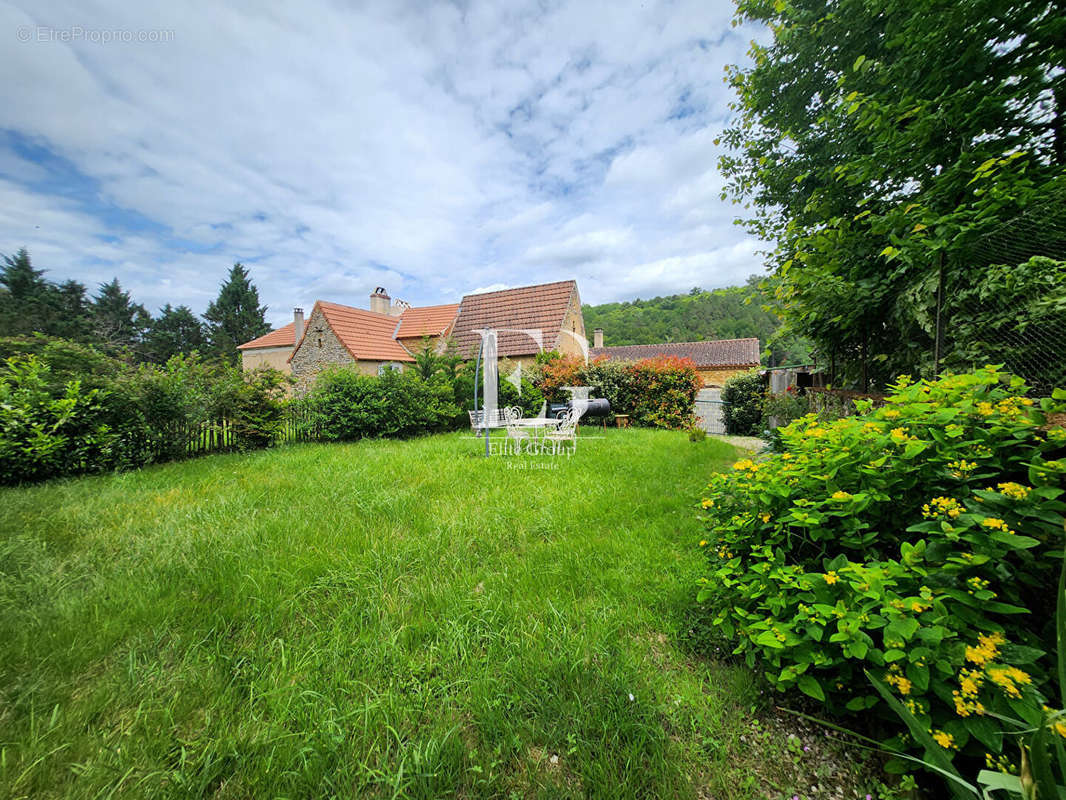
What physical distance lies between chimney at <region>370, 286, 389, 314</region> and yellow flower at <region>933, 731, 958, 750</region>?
80.3 feet

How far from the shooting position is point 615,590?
2.67 meters

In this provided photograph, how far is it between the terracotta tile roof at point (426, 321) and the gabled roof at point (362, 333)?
0.85 meters

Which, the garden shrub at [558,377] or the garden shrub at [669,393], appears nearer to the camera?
the garden shrub at [669,393]

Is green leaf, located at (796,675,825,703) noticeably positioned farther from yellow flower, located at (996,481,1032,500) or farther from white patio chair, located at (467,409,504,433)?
white patio chair, located at (467,409,504,433)

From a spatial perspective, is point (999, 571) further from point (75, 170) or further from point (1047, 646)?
point (75, 170)

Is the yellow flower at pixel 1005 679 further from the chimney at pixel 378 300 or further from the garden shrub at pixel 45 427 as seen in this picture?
the chimney at pixel 378 300

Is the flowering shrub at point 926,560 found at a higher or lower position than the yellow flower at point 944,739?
higher

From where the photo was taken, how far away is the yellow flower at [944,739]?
3.52 feet

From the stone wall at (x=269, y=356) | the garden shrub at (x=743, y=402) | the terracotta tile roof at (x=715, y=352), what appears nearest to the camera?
the garden shrub at (x=743, y=402)

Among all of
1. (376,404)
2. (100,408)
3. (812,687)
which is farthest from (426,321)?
(812,687)

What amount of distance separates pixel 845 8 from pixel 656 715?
727 cm

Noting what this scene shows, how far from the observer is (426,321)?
881 inches

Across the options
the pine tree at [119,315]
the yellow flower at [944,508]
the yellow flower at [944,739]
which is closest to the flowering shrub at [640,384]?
the yellow flower at [944,508]

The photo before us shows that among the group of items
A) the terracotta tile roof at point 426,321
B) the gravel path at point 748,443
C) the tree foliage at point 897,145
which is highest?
the terracotta tile roof at point 426,321
